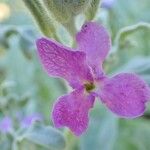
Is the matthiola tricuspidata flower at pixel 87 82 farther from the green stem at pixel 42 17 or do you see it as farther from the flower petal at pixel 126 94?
the green stem at pixel 42 17

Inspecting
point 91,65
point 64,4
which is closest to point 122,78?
point 91,65

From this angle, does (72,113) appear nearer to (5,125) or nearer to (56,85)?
(5,125)

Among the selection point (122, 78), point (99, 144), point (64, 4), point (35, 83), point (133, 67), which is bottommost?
point (35, 83)

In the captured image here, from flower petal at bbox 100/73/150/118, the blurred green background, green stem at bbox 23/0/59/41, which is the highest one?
green stem at bbox 23/0/59/41

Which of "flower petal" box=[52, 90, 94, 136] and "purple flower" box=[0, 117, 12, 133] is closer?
"flower petal" box=[52, 90, 94, 136]

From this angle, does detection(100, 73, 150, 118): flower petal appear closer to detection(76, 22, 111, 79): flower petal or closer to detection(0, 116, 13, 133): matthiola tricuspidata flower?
detection(76, 22, 111, 79): flower petal

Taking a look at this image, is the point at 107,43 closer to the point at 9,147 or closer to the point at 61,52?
the point at 61,52

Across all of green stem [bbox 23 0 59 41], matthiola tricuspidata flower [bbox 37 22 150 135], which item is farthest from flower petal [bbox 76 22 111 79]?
green stem [bbox 23 0 59 41]

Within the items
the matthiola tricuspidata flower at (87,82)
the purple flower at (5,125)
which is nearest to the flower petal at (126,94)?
the matthiola tricuspidata flower at (87,82)
